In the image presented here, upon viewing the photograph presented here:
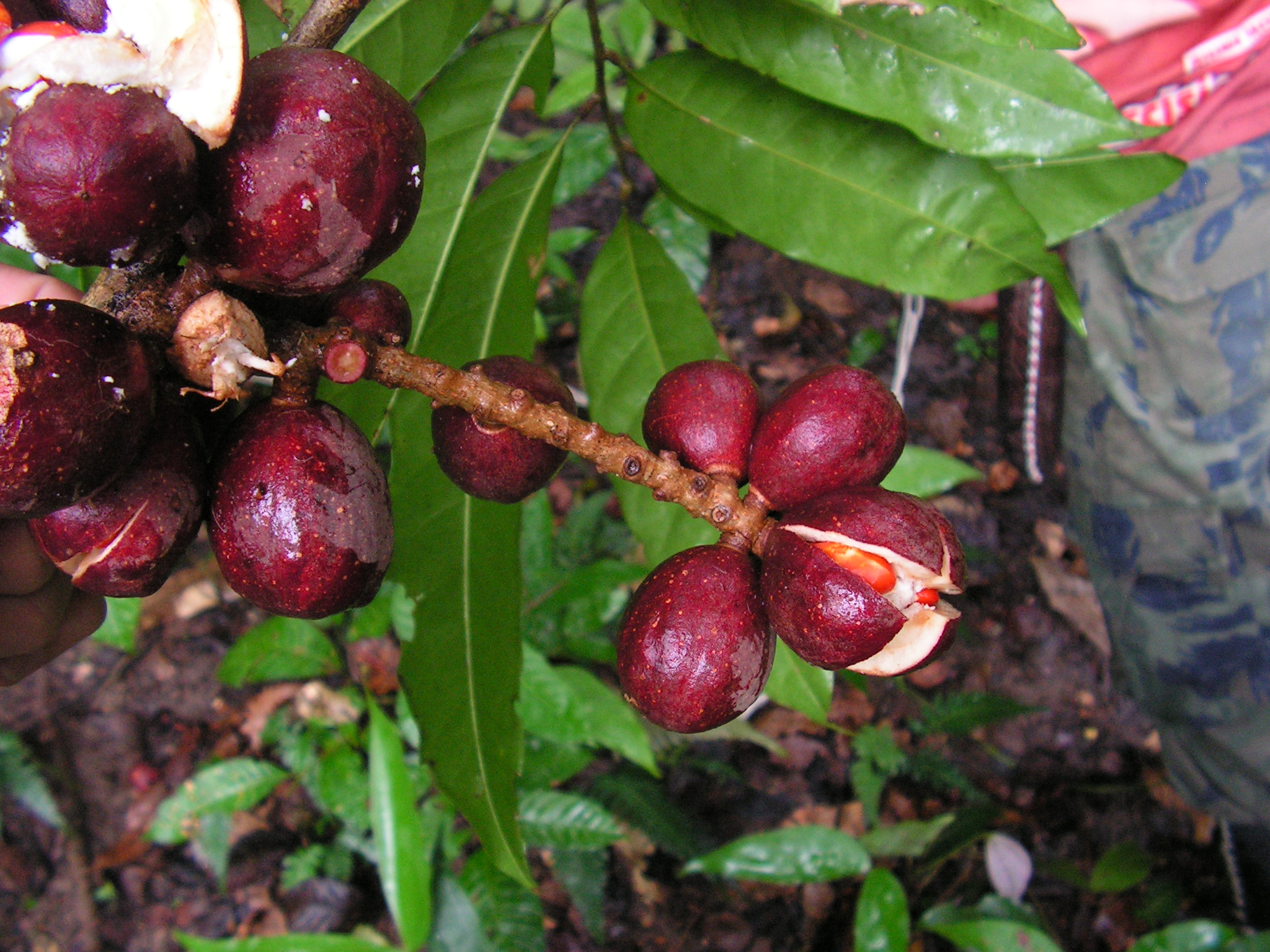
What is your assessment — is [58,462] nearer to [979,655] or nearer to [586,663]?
[586,663]

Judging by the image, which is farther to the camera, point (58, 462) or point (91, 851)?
point (91, 851)

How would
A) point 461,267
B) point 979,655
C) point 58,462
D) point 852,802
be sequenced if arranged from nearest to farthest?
point 58,462 < point 461,267 < point 852,802 < point 979,655

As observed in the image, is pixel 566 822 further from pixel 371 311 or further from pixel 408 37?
pixel 408 37

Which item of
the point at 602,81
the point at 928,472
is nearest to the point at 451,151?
the point at 602,81

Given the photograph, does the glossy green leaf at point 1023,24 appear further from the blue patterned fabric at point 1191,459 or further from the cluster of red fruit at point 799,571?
the blue patterned fabric at point 1191,459

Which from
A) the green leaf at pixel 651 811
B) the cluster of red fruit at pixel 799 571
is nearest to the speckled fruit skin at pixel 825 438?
the cluster of red fruit at pixel 799 571

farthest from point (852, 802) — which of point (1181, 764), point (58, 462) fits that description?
point (58, 462)

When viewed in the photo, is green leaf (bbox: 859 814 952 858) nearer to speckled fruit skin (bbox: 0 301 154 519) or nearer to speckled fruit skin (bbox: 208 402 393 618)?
speckled fruit skin (bbox: 208 402 393 618)
